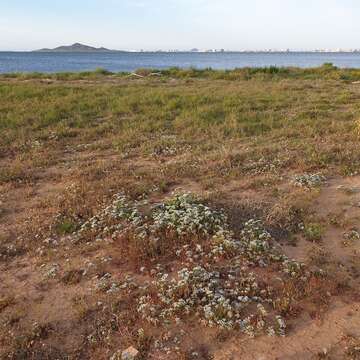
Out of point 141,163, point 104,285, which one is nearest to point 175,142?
point 141,163

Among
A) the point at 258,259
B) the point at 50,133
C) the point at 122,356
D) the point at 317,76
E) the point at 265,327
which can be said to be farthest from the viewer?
the point at 317,76

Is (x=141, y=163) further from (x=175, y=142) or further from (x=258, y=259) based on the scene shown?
(x=258, y=259)

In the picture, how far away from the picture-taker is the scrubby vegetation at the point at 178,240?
19.0ft

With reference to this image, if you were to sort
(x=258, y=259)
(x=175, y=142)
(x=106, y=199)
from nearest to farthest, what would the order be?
(x=258, y=259) < (x=106, y=199) < (x=175, y=142)

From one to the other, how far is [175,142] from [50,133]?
16.1 feet

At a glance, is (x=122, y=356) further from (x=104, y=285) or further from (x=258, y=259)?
(x=258, y=259)

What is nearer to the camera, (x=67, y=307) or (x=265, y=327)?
(x=265, y=327)

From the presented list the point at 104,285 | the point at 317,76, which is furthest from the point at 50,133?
the point at 317,76

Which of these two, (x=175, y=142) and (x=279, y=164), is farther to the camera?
(x=175, y=142)

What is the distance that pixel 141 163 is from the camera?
497 inches

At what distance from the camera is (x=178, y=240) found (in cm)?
784

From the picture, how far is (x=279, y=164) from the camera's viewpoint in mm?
12070

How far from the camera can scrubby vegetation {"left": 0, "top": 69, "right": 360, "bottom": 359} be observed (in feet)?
19.0

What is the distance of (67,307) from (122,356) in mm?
1381
